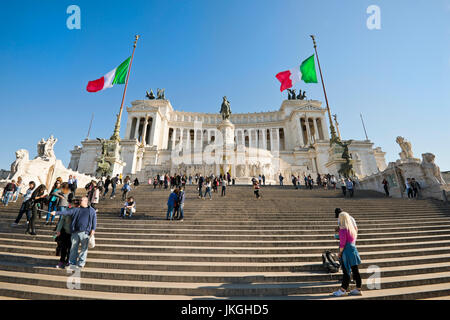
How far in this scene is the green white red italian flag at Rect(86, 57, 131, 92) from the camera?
17.1 metres

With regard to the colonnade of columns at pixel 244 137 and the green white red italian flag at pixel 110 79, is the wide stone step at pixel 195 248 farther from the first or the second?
the colonnade of columns at pixel 244 137

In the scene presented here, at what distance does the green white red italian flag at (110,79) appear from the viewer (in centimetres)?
1714

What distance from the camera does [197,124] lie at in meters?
59.0

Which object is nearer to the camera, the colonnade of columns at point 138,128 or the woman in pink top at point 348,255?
the woman in pink top at point 348,255

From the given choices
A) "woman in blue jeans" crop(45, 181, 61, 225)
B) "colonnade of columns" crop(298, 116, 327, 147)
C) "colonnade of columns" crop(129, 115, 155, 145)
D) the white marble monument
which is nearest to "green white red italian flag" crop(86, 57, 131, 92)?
the white marble monument

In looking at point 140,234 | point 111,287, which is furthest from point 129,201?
point 111,287

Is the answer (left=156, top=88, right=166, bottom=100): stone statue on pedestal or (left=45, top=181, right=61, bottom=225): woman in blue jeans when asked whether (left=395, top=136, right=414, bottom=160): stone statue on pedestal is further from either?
(left=156, top=88, right=166, bottom=100): stone statue on pedestal

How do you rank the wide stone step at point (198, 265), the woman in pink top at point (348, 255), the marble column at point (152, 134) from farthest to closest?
the marble column at point (152, 134)
the wide stone step at point (198, 265)
the woman in pink top at point (348, 255)

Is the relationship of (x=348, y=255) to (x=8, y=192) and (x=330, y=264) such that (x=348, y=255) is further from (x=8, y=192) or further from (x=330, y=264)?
(x=8, y=192)

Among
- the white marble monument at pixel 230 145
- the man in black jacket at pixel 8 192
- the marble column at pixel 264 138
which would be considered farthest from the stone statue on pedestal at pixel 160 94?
the man in black jacket at pixel 8 192

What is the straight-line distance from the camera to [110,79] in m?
17.4

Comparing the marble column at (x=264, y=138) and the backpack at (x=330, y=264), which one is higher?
the marble column at (x=264, y=138)

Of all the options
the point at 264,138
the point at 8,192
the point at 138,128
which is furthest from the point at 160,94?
the point at 8,192
